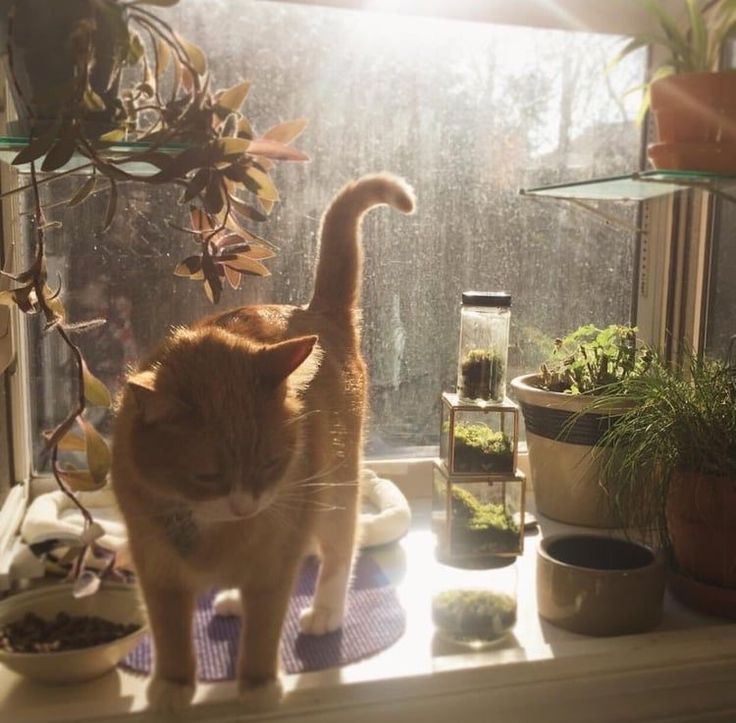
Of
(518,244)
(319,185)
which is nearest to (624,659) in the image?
(518,244)

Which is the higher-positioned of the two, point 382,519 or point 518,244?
point 518,244

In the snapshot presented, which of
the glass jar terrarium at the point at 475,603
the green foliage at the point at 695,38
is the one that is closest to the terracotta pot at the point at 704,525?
the glass jar terrarium at the point at 475,603

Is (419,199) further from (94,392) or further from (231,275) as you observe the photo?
(94,392)

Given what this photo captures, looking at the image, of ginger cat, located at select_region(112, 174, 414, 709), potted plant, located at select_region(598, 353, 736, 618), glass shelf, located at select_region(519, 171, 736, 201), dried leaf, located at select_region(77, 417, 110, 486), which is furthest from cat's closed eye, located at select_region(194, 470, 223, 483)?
glass shelf, located at select_region(519, 171, 736, 201)

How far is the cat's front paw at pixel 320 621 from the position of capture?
905mm

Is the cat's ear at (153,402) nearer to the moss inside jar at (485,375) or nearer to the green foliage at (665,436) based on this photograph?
the moss inside jar at (485,375)

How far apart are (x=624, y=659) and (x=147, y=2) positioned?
2.96 feet

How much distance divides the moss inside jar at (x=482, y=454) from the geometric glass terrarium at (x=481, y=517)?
0.01 m

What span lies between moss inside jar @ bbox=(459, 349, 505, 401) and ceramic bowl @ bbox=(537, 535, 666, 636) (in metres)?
0.22

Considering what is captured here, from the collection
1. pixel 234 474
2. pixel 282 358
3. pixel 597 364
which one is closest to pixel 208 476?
pixel 234 474

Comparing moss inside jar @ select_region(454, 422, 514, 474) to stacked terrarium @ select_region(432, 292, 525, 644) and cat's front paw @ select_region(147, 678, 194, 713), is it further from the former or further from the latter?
cat's front paw @ select_region(147, 678, 194, 713)

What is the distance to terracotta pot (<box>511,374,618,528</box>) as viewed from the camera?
3.78 feet

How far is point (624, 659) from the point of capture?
2.83ft

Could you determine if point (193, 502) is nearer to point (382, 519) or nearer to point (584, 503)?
point (382, 519)
